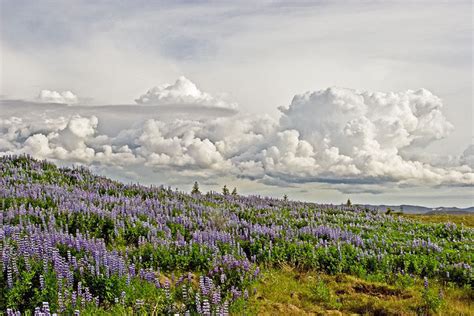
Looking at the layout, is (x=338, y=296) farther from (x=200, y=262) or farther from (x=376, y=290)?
(x=200, y=262)

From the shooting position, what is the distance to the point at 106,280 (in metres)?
7.97

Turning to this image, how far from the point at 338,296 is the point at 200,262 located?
275 cm

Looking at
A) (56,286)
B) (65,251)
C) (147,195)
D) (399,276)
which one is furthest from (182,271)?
(147,195)

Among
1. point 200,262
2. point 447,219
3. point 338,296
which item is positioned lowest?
point 338,296

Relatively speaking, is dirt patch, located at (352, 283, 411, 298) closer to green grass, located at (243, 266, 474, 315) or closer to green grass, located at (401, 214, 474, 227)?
green grass, located at (243, 266, 474, 315)

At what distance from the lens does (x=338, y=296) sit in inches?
381

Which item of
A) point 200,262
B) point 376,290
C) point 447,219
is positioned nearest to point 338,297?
point 376,290

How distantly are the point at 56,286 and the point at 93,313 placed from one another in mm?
1057

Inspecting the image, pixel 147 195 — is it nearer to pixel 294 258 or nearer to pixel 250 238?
pixel 250 238

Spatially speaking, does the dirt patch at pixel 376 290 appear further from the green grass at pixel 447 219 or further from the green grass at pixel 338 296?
the green grass at pixel 447 219

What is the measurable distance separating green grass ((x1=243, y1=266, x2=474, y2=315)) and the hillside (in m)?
0.03

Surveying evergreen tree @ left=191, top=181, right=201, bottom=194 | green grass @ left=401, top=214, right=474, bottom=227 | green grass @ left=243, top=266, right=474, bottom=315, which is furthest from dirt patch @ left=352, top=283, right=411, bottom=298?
green grass @ left=401, top=214, right=474, bottom=227

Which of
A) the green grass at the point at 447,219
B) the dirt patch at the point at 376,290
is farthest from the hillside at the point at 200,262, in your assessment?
the green grass at the point at 447,219

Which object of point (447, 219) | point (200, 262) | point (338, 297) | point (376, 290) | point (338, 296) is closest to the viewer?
point (338, 297)
